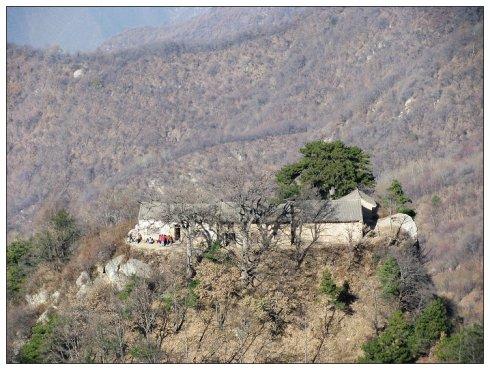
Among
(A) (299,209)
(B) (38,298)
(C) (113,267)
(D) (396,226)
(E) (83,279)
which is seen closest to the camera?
(C) (113,267)

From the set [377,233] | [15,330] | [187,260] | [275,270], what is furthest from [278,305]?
[15,330]

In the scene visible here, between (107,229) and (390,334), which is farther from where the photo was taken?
(107,229)

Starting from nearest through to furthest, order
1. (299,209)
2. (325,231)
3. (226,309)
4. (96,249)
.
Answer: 1. (226,309)
2. (299,209)
3. (325,231)
4. (96,249)

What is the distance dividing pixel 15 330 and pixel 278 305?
13652mm

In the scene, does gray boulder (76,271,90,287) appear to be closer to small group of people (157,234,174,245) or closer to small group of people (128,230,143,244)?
→ small group of people (128,230,143,244)

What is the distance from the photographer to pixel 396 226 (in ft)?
157

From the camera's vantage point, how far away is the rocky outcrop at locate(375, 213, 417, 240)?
156 ft

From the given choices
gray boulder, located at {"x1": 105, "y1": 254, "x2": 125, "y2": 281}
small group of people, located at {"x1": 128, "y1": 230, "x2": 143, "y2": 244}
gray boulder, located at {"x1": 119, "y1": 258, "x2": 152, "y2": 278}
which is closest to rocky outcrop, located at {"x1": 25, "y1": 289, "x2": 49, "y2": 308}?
gray boulder, located at {"x1": 105, "y1": 254, "x2": 125, "y2": 281}

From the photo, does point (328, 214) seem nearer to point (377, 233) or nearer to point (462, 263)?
point (377, 233)

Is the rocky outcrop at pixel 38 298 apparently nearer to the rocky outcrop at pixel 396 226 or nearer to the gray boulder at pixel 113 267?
the gray boulder at pixel 113 267

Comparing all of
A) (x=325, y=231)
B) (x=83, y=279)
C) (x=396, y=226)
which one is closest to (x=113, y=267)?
(x=83, y=279)

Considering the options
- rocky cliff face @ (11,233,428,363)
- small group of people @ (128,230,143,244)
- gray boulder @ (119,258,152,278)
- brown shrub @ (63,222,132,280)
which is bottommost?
rocky cliff face @ (11,233,428,363)

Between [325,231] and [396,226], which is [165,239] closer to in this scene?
[325,231]

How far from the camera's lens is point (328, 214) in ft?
153
